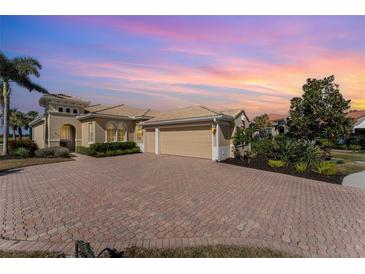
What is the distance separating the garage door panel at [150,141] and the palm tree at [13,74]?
451 inches

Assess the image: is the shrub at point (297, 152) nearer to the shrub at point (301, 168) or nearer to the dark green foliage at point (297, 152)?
the dark green foliage at point (297, 152)

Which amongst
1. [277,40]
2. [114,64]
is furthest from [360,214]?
[114,64]

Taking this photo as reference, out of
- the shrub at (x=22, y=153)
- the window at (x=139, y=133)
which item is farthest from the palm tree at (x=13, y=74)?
the window at (x=139, y=133)

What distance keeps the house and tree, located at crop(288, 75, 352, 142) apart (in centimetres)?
407

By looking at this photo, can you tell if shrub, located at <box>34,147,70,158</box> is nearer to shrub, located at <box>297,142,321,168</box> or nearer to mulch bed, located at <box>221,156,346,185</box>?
mulch bed, located at <box>221,156,346,185</box>

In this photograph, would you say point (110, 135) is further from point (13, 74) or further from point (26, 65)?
point (13, 74)

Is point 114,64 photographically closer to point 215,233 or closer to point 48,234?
point 48,234

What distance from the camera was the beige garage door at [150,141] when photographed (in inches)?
736

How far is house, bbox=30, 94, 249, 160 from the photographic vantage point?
14.4 m

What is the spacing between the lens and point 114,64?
7.83m

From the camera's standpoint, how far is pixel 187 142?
15820mm

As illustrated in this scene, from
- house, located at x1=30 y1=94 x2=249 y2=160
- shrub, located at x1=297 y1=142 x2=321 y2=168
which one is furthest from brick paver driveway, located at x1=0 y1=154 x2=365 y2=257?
house, located at x1=30 y1=94 x2=249 y2=160

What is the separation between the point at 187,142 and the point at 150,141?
4.79 m
